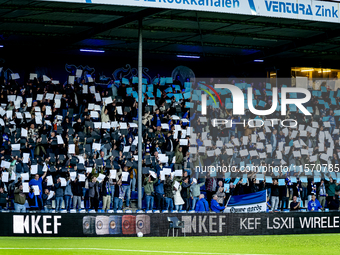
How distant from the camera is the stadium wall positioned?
1762cm

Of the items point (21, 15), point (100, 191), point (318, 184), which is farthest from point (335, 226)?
point (21, 15)

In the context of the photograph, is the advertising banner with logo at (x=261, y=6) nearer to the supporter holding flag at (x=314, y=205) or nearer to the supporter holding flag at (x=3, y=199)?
the supporter holding flag at (x=314, y=205)

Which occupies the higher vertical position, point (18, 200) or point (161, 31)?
point (161, 31)

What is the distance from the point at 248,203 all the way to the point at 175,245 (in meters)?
9.33

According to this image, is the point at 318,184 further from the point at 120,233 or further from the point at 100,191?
the point at 120,233

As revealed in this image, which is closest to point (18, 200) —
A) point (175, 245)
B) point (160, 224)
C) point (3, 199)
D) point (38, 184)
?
point (3, 199)

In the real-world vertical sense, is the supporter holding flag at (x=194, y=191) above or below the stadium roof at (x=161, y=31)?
below

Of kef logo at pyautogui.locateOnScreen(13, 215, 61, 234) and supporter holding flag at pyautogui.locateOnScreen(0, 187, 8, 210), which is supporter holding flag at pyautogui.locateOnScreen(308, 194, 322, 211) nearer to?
kef logo at pyautogui.locateOnScreen(13, 215, 61, 234)

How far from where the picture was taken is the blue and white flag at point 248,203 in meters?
24.8

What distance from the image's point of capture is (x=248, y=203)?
25141 millimetres

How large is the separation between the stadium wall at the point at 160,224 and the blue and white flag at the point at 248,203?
192 inches

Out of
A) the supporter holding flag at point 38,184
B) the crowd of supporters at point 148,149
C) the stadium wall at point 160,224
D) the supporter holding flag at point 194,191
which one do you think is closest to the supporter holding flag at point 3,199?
the crowd of supporters at point 148,149

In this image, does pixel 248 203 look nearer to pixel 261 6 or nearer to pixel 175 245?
pixel 261 6

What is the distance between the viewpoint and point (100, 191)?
2394cm
